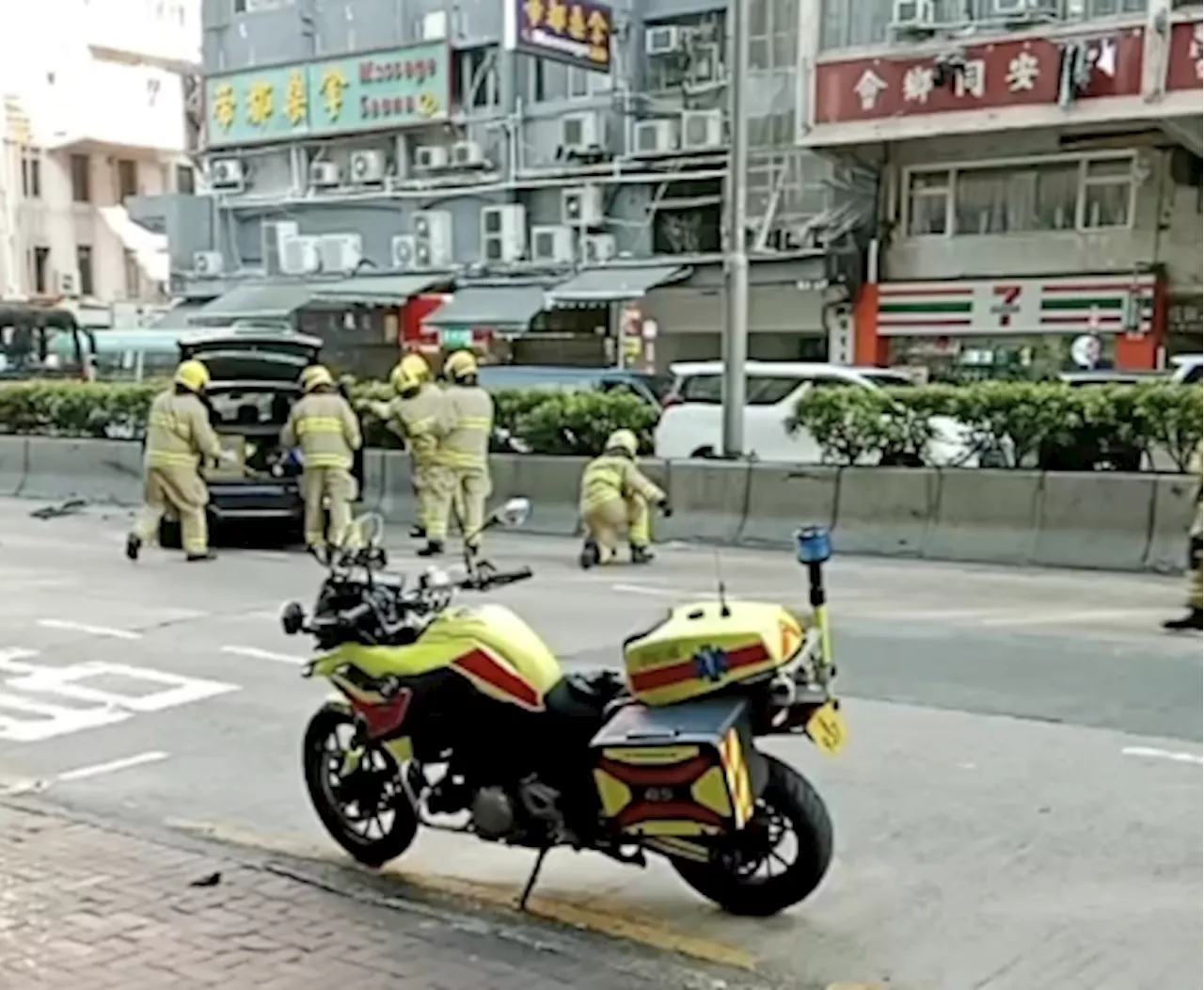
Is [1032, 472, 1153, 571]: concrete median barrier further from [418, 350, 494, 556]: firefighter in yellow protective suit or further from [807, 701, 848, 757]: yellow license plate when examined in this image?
[807, 701, 848, 757]: yellow license plate

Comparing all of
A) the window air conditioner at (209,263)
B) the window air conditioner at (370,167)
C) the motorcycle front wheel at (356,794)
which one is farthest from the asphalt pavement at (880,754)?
the window air conditioner at (209,263)

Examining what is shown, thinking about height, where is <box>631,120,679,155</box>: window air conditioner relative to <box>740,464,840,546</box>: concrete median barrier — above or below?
above

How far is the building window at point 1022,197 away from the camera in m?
23.3

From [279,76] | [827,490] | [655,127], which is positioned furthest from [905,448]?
[279,76]

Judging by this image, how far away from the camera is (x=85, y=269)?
5000 cm

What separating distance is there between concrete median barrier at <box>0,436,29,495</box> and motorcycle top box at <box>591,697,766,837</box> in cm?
1651

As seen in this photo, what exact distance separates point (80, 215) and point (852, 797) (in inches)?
1914

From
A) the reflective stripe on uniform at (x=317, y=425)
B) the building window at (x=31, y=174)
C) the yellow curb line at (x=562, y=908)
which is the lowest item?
the yellow curb line at (x=562, y=908)

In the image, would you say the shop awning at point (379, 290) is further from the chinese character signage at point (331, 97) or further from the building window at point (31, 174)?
the building window at point (31, 174)

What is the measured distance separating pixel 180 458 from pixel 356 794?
8.36m

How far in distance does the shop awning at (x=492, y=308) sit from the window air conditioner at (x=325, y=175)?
178 inches

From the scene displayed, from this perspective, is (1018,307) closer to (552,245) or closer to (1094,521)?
(552,245)

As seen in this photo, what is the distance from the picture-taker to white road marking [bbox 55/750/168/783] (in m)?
6.46

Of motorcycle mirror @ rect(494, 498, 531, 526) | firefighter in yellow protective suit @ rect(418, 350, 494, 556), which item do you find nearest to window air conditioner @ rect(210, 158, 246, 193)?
firefighter in yellow protective suit @ rect(418, 350, 494, 556)
